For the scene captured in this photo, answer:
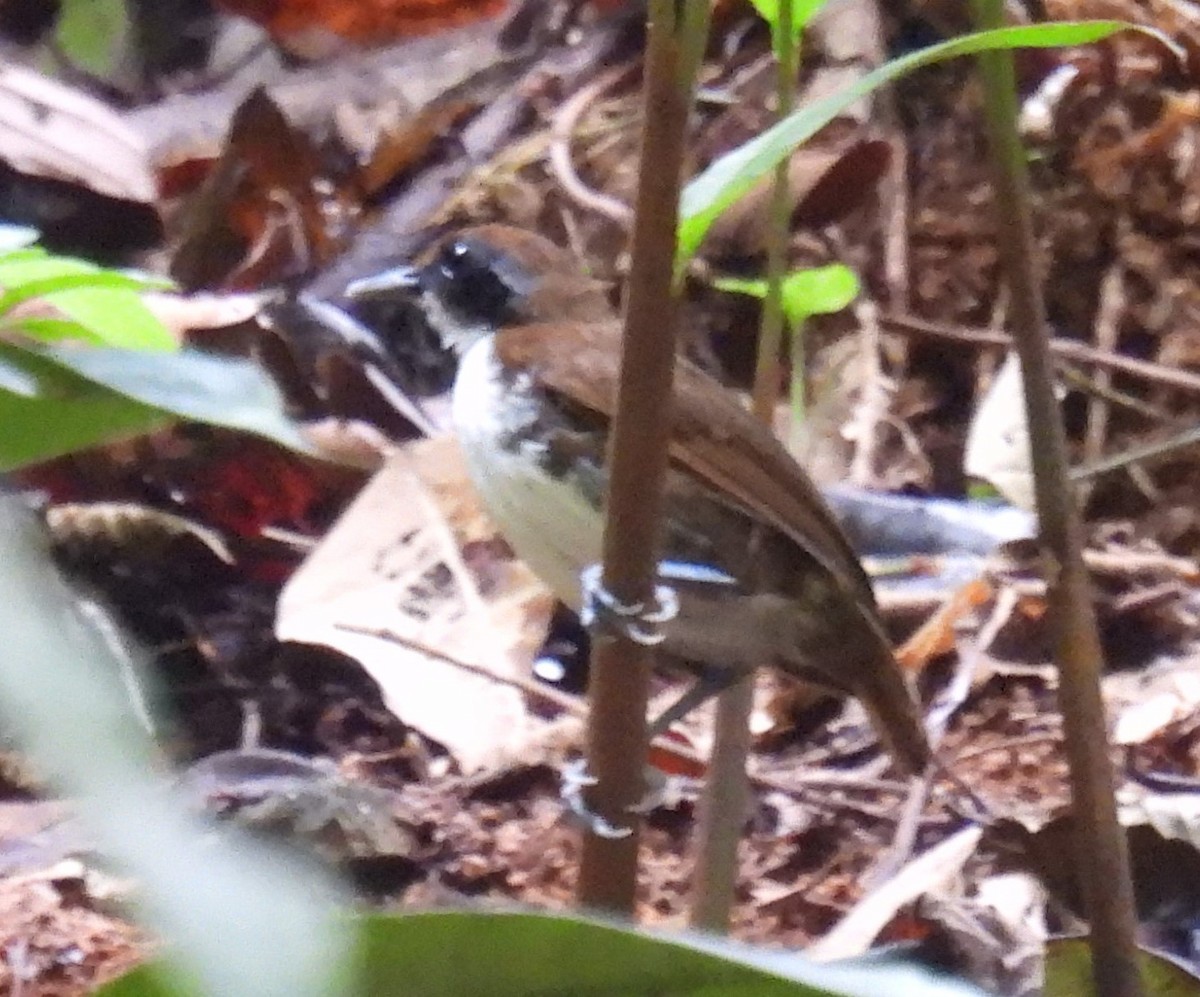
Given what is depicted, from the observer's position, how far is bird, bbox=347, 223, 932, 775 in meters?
1.64

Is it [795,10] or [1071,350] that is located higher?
[1071,350]

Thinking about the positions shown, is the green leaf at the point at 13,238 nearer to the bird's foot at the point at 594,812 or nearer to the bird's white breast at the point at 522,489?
the bird's foot at the point at 594,812

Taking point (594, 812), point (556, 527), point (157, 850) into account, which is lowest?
point (157, 850)

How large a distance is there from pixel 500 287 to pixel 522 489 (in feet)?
1.36

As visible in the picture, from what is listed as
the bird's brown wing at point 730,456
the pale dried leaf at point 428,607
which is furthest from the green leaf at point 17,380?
the pale dried leaf at point 428,607

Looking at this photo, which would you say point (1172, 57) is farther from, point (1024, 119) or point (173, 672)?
point (173, 672)

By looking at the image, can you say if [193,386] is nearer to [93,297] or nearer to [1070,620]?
[93,297]

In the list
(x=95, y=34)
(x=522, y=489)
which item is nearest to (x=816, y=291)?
(x=522, y=489)

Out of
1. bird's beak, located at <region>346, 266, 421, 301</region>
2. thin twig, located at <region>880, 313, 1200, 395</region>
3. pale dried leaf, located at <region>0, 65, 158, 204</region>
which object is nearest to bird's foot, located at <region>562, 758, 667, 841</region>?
bird's beak, located at <region>346, 266, 421, 301</region>

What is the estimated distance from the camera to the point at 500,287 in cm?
204

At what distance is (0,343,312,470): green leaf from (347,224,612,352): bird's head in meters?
1.39

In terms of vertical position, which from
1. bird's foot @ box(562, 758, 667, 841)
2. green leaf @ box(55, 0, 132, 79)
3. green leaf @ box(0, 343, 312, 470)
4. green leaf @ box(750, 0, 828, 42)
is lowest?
bird's foot @ box(562, 758, 667, 841)

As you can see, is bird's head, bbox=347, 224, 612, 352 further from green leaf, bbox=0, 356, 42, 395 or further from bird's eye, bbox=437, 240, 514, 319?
green leaf, bbox=0, 356, 42, 395

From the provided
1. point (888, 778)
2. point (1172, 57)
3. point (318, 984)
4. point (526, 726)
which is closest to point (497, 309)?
point (526, 726)
